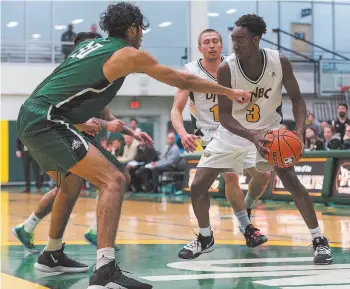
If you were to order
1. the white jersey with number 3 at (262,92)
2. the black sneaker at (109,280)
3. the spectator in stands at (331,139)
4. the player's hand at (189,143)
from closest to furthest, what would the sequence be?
the black sneaker at (109,280), the white jersey with number 3 at (262,92), the player's hand at (189,143), the spectator in stands at (331,139)

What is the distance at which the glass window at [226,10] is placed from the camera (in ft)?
94.6

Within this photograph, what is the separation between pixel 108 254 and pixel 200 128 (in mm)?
3162

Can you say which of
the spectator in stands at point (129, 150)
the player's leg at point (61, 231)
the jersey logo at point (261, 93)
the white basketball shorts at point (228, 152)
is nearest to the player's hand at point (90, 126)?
the player's leg at point (61, 231)

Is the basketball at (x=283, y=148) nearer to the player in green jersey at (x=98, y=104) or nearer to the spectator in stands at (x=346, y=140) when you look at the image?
the player in green jersey at (x=98, y=104)

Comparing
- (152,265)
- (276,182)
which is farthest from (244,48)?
(276,182)

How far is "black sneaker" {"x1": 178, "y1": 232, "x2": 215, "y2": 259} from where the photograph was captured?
21.7ft

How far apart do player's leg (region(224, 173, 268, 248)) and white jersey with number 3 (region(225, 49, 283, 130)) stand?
1.09 meters

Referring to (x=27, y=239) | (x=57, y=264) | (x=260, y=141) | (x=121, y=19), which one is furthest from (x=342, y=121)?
(x=121, y=19)

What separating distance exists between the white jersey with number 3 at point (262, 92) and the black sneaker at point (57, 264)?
1.95 meters

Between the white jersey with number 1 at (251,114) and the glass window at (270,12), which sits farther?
the glass window at (270,12)

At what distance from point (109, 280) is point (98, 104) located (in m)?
1.20

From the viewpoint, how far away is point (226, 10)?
95.3 ft

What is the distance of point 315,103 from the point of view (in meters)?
27.2

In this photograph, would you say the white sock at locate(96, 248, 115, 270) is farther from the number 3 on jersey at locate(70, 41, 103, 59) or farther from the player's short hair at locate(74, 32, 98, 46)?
the player's short hair at locate(74, 32, 98, 46)
